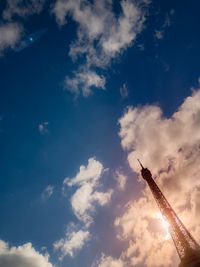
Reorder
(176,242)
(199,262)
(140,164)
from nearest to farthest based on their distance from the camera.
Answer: (199,262) < (176,242) < (140,164)

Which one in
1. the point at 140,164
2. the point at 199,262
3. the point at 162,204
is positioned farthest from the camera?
the point at 140,164

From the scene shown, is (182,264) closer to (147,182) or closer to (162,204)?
(162,204)

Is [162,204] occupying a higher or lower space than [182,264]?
higher

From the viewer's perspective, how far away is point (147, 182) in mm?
78875

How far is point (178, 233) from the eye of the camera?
71.7 m

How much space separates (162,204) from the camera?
248ft

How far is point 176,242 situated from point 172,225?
175 inches

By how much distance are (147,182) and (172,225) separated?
39.9ft

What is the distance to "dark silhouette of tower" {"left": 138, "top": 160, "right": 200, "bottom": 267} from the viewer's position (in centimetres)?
6681

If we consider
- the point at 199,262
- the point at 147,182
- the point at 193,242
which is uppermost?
the point at 147,182

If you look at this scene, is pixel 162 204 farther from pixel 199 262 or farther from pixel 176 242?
pixel 199 262

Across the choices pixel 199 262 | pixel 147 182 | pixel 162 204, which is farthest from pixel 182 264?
pixel 147 182

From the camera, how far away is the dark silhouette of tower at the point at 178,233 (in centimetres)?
6681

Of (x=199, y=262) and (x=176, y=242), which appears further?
(x=176, y=242)
